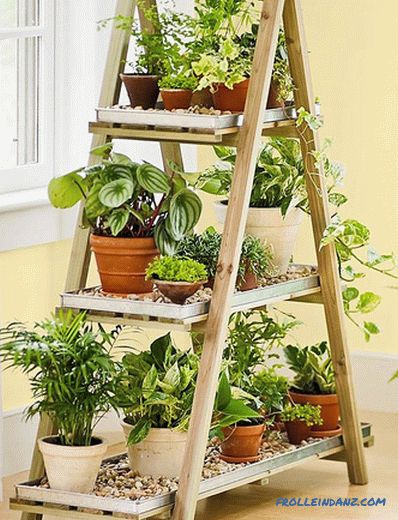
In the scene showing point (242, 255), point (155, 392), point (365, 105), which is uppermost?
point (365, 105)

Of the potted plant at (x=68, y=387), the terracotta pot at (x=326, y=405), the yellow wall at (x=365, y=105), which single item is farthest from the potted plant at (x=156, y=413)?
the yellow wall at (x=365, y=105)

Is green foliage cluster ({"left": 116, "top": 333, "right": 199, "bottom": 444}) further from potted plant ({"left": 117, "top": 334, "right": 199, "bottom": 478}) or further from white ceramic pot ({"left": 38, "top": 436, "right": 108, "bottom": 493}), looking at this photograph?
white ceramic pot ({"left": 38, "top": 436, "right": 108, "bottom": 493})

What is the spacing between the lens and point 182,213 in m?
3.60

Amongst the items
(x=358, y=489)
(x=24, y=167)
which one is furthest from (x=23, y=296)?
(x=358, y=489)

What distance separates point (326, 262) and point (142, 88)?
743 mm

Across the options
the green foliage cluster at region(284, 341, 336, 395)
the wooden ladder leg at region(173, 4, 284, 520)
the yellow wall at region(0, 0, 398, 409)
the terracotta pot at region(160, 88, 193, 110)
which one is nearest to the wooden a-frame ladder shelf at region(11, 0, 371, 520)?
the wooden ladder leg at region(173, 4, 284, 520)

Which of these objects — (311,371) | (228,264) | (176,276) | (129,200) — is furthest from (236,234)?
(311,371)

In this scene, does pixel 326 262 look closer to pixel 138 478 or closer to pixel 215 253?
pixel 215 253

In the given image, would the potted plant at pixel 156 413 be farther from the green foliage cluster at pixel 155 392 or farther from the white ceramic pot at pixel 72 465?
the white ceramic pot at pixel 72 465

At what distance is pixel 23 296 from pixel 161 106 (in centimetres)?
86

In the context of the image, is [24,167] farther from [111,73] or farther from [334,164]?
[334,164]

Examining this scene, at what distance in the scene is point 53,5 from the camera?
176 inches

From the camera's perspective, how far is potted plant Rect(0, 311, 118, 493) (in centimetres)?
346

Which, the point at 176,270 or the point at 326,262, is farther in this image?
the point at 326,262
